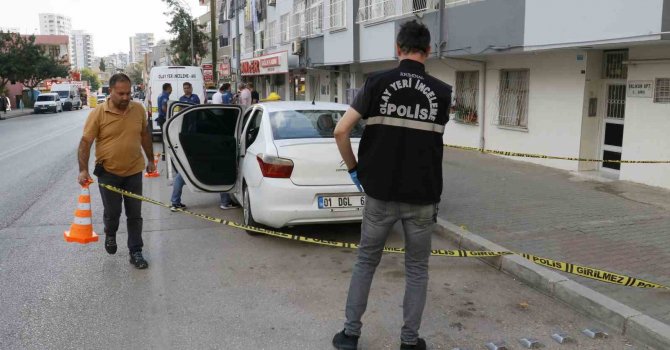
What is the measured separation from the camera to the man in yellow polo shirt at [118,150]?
5090 mm

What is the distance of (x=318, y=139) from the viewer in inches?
240

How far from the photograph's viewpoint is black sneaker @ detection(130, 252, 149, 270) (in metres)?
5.30

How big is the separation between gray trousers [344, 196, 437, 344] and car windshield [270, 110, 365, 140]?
2856 millimetres

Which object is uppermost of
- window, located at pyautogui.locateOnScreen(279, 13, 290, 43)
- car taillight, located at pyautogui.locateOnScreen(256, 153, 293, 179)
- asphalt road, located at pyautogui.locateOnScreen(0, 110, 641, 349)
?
window, located at pyautogui.locateOnScreen(279, 13, 290, 43)

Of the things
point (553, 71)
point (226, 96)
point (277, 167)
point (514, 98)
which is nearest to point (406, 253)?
point (277, 167)

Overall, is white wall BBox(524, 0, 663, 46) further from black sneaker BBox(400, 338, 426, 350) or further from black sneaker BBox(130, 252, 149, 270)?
black sneaker BBox(130, 252, 149, 270)

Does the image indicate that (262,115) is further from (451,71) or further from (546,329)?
(451,71)

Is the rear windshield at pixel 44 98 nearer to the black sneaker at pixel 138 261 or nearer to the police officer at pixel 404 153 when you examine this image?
the black sneaker at pixel 138 261

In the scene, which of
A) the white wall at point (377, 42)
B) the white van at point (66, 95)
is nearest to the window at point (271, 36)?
the white wall at point (377, 42)

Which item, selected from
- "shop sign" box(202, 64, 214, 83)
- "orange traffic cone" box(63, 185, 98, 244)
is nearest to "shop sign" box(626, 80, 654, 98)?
A: "orange traffic cone" box(63, 185, 98, 244)

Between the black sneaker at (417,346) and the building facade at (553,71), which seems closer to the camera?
the black sneaker at (417,346)

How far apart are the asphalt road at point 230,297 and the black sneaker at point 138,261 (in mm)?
88

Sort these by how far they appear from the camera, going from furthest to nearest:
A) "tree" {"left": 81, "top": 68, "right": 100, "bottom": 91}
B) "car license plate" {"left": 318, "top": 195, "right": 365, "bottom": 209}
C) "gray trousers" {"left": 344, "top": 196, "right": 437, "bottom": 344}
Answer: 1. "tree" {"left": 81, "top": 68, "right": 100, "bottom": 91}
2. "car license plate" {"left": 318, "top": 195, "right": 365, "bottom": 209}
3. "gray trousers" {"left": 344, "top": 196, "right": 437, "bottom": 344}

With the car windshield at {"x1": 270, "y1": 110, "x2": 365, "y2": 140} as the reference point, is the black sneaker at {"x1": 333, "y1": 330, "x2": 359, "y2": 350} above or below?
below
